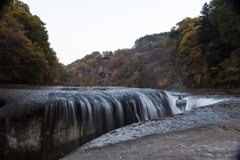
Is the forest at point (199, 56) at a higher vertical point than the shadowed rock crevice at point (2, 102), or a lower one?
higher

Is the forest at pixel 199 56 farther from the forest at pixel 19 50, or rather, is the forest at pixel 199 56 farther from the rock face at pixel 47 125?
the forest at pixel 19 50

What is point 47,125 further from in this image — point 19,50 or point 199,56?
point 199,56

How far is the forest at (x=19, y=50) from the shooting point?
10047 mm

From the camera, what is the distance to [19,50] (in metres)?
11.4

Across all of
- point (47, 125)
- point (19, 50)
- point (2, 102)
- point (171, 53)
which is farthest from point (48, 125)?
point (171, 53)

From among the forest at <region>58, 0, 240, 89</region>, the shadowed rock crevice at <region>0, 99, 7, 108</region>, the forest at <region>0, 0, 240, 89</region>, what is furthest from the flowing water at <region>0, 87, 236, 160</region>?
the forest at <region>58, 0, 240, 89</region>

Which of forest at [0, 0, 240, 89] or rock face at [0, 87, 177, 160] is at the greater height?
forest at [0, 0, 240, 89]

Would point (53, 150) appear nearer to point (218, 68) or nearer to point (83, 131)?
point (83, 131)

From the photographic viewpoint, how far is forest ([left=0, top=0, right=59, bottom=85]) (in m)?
10.0

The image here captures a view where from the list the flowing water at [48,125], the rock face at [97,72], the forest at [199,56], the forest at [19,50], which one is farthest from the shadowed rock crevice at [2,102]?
the rock face at [97,72]

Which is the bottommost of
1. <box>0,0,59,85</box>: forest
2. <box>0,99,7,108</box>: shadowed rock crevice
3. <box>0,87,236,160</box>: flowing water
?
<box>0,87,236,160</box>: flowing water

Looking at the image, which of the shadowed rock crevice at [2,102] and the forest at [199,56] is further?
the forest at [199,56]

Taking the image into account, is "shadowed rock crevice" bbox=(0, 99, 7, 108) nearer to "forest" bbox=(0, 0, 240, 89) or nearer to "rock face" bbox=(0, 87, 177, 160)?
"rock face" bbox=(0, 87, 177, 160)

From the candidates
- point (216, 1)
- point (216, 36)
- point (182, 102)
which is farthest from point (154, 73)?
point (182, 102)
